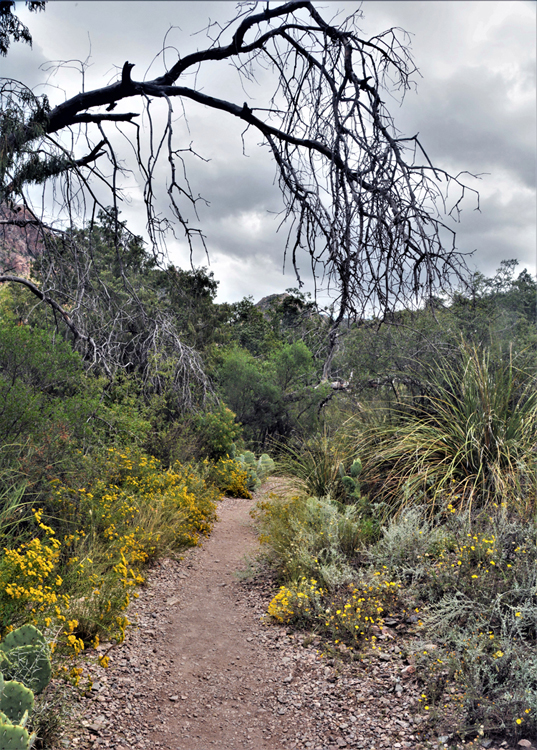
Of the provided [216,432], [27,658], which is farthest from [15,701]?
[216,432]

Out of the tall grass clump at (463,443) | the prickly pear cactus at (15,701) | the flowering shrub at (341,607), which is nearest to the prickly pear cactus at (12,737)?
the prickly pear cactus at (15,701)

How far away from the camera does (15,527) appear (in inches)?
173

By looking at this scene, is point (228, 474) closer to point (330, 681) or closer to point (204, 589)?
point (204, 589)

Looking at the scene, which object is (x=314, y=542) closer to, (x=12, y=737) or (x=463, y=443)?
(x=463, y=443)

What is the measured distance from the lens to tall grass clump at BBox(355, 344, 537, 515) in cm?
573

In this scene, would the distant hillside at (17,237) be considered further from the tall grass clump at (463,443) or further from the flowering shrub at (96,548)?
the tall grass clump at (463,443)

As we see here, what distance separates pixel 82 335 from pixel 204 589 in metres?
3.10

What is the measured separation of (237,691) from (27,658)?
5.42 ft

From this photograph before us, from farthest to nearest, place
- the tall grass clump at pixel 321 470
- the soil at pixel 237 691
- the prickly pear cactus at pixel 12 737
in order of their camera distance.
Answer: the tall grass clump at pixel 321 470 → the soil at pixel 237 691 → the prickly pear cactus at pixel 12 737

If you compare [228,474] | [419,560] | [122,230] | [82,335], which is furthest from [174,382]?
[419,560]

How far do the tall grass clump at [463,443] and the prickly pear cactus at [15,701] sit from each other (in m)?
4.08

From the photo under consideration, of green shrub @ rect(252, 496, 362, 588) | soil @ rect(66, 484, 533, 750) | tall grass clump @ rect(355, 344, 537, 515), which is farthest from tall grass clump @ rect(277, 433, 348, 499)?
soil @ rect(66, 484, 533, 750)

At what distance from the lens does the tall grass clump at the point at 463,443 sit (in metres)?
5.73

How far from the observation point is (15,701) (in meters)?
2.56
